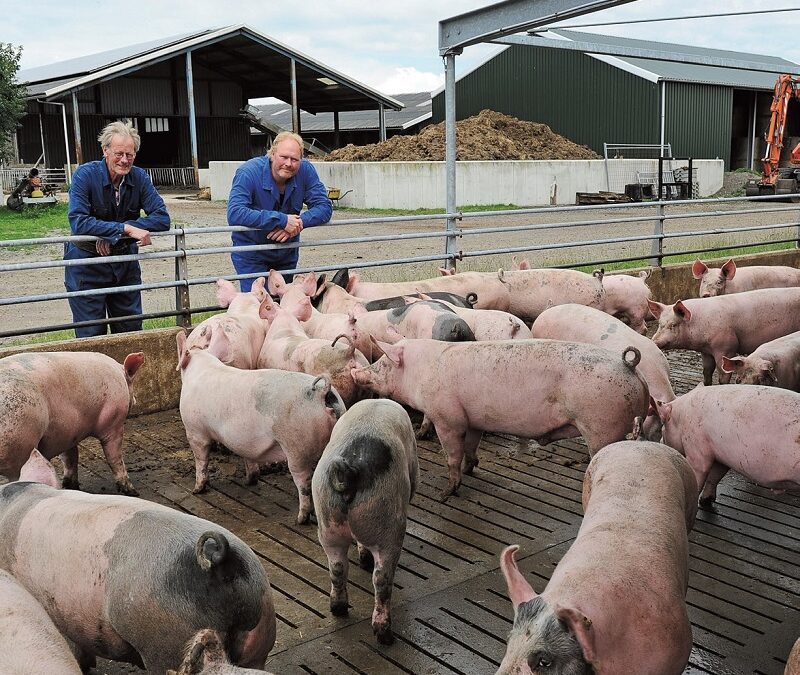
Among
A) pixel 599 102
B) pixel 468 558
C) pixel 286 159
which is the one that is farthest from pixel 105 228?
pixel 599 102

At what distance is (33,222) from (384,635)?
16.4 meters

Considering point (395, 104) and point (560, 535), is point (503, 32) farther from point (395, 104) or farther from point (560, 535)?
point (395, 104)

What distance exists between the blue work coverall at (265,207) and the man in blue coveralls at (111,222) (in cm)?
57

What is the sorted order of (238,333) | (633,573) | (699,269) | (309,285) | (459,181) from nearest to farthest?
(633,573) → (238,333) → (309,285) → (699,269) → (459,181)

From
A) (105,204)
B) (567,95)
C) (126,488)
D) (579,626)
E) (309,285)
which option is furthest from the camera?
(567,95)

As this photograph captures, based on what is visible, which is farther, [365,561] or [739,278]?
[739,278]

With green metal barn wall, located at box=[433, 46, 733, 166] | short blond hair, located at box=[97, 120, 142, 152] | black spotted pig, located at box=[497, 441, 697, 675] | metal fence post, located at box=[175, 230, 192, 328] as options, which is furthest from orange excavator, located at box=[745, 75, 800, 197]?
black spotted pig, located at box=[497, 441, 697, 675]

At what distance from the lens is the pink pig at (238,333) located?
16.5 ft

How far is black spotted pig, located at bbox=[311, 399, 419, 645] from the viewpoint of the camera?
319 centimetres

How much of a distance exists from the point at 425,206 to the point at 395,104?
9008 millimetres

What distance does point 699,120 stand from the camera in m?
29.3

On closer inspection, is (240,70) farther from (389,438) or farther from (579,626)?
(579,626)

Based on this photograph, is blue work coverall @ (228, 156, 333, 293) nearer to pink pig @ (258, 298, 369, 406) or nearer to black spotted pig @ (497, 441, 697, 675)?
pink pig @ (258, 298, 369, 406)

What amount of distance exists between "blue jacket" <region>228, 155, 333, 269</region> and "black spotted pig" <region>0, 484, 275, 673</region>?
3664 millimetres
